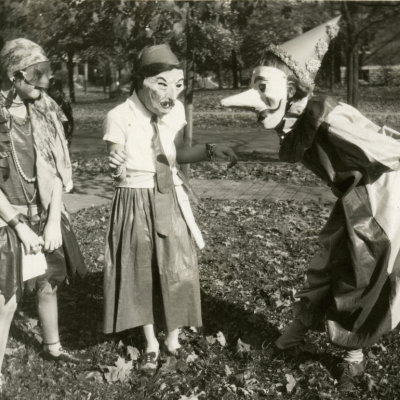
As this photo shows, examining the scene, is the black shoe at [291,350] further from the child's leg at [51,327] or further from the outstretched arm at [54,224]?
the outstretched arm at [54,224]

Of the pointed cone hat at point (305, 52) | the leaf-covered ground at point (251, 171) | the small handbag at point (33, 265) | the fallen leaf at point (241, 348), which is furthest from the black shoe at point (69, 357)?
the leaf-covered ground at point (251, 171)

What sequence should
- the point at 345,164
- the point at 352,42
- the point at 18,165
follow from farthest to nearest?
1. the point at 352,42
2. the point at 18,165
3. the point at 345,164

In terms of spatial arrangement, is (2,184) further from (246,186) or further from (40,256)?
(246,186)

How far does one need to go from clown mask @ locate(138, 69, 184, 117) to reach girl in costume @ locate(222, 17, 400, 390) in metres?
0.41

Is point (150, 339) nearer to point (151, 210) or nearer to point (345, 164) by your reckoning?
point (151, 210)

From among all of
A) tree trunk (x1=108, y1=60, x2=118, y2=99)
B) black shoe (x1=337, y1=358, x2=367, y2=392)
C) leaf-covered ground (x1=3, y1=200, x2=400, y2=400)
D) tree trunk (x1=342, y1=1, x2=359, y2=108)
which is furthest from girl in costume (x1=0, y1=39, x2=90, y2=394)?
tree trunk (x1=342, y1=1, x2=359, y2=108)

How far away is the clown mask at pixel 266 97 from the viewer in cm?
301

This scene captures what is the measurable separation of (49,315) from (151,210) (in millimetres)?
909

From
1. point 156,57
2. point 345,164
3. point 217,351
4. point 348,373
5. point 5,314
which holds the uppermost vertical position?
point 156,57

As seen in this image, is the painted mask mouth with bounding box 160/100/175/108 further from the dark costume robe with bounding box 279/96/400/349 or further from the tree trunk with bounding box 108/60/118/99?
the tree trunk with bounding box 108/60/118/99

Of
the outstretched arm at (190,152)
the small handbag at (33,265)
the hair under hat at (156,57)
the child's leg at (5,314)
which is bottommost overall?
the child's leg at (5,314)

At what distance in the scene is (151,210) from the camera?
11.3 ft

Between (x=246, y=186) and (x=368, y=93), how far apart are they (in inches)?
614

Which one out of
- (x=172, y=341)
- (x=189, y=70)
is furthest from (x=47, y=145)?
(x=189, y=70)
